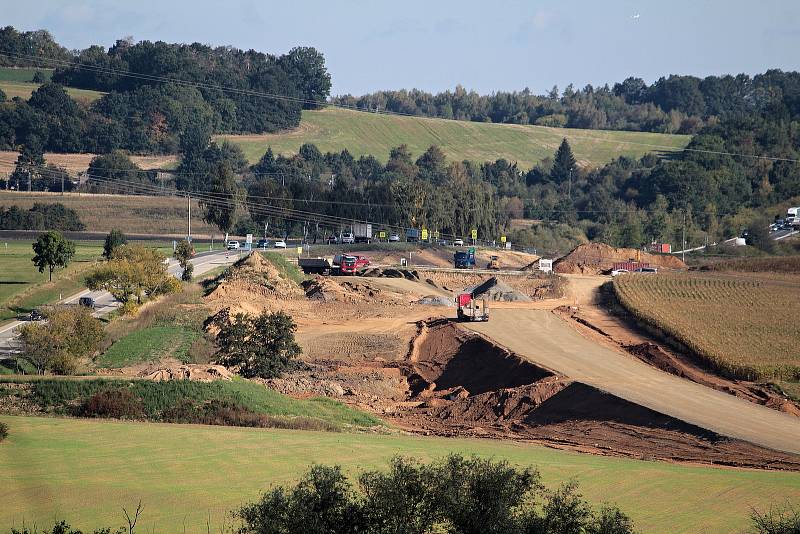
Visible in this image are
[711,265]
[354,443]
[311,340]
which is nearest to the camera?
[354,443]

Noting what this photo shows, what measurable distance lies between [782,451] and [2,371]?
38618 mm

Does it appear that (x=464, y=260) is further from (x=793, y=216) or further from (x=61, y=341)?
(x=793, y=216)

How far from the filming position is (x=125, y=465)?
3631 centimetres

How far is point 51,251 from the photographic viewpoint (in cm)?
9275

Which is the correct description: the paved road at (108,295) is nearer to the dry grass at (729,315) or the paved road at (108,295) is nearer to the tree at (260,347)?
the tree at (260,347)

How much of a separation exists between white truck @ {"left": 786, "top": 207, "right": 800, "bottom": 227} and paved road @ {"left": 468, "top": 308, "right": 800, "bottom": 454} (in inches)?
3935

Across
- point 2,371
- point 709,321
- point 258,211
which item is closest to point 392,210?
point 258,211

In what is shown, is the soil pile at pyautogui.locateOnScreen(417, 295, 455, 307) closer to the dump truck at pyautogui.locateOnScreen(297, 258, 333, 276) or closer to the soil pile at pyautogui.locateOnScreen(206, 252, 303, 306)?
the soil pile at pyautogui.locateOnScreen(206, 252, 303, 306)

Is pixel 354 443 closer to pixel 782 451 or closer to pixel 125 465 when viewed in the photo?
pixel 125 465

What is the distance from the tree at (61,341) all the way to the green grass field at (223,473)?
1630cm

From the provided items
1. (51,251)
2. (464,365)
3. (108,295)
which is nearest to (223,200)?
(51,251)

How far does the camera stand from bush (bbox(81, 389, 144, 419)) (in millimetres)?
45344

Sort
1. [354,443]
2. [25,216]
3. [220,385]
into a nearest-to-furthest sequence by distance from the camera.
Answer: [354,443], [220,385], [25,216]

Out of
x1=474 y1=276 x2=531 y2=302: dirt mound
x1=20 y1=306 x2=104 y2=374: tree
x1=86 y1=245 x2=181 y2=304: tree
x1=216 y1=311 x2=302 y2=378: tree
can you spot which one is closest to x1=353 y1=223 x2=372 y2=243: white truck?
x1=474 y1=276 x2=531 y2=302: dirt mound
